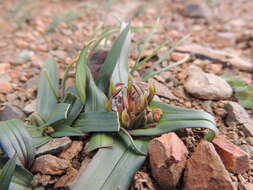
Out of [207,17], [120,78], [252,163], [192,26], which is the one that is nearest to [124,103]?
[120,78]

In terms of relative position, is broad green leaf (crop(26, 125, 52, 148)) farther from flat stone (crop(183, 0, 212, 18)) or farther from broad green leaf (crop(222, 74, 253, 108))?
flat stone (crop(183, 0, 212, 18))

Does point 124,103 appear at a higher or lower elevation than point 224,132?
higher

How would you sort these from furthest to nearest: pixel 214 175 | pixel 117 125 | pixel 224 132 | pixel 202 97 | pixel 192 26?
pixel 192 26
pixel 202 97
pixel 224 132
pixel 117 125
pixel 214 175

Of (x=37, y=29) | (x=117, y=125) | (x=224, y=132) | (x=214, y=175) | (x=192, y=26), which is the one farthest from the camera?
(x=192, y=26)

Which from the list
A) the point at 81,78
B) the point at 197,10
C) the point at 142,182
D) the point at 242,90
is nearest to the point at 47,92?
the point at 81,78

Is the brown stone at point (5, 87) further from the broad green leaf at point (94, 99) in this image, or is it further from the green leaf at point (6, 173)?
the green leaf at point (6, 173)

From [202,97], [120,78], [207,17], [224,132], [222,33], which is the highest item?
[207,17]

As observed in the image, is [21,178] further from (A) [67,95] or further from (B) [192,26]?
(B) [192,26]
